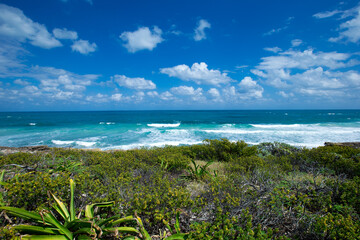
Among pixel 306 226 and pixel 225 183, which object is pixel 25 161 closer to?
pixel 225 183

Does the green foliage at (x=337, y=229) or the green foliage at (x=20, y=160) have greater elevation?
the green foliage at (x=20, y=160)

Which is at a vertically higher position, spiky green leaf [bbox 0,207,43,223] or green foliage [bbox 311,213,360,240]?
spiky green leaf [bbox 0,207,43,223]

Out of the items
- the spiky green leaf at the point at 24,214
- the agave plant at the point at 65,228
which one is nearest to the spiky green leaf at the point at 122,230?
the agave plant at the point at 65,228

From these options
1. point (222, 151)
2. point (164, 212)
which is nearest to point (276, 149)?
point (222, 151)

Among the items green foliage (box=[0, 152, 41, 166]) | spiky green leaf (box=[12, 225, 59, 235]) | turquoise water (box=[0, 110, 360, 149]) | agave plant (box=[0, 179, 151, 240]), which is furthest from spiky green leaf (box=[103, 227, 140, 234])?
turquoise water (box=[0, 110, 360, 149])

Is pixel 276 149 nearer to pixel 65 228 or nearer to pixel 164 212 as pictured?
pixel 164 212

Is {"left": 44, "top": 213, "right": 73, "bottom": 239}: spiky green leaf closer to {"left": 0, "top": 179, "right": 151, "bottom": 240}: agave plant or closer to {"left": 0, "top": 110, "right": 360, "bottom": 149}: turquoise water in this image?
{"left": 0, "top": 179, "right": 151, "bottom": 240}: agave plant

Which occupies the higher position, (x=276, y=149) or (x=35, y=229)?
(x=35, y=229)

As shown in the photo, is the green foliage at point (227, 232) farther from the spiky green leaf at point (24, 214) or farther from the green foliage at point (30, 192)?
the green foliage at point (30, 192)

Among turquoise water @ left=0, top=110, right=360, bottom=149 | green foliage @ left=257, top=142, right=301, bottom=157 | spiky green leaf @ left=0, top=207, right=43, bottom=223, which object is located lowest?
turquoise water @ left=0, top=110, right=360, bottom=149

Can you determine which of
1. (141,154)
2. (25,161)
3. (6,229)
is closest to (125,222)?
(6,229)

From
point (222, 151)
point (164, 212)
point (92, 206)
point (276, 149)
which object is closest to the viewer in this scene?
point (92, 206)

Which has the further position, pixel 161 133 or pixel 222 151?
pixel 161 133

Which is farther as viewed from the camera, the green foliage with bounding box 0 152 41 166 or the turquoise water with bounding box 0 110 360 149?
the turquoise water with bounding box 0 110 360 149
